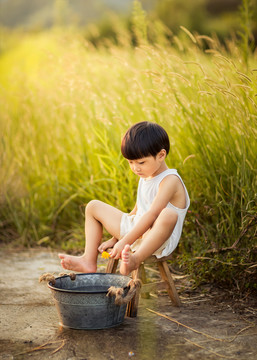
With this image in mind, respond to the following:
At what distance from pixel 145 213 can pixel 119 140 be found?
Result: 150cm

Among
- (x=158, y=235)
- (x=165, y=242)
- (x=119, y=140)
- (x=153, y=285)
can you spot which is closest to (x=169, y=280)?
(x=153, y=285)

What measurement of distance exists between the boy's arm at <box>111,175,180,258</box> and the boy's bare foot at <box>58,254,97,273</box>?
0.85 ft

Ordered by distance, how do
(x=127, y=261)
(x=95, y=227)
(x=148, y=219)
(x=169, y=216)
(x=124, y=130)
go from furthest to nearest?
1. (x=124, y=130)
2. (x=95, y=227)
3. (x=148, y=219)
4. (x=169, y=216)
5. (x=127, y=261)

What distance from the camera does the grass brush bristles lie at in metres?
3.14

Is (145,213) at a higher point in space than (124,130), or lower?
lower

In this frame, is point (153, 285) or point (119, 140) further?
point (119, 140)

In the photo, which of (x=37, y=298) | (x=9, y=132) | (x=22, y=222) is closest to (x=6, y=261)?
(x=22, y=222)

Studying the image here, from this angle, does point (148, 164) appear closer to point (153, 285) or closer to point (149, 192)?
point (149, 192)

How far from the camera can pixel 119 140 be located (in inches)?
161

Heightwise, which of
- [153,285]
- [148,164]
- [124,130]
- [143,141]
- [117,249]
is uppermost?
[124,130]

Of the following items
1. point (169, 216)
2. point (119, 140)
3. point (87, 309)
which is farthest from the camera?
point (119, 140)

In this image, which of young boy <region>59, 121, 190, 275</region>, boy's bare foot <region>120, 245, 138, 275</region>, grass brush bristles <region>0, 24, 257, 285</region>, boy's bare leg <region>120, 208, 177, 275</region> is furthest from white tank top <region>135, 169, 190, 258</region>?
grass brush bristles <region>0, 24, 257, 285</region>

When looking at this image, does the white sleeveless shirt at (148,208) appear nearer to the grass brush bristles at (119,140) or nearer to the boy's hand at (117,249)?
the boy's hand at (117,249)

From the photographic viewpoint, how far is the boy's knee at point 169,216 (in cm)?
256
